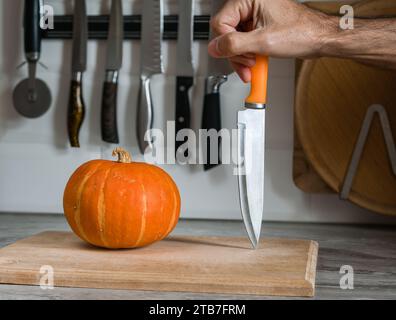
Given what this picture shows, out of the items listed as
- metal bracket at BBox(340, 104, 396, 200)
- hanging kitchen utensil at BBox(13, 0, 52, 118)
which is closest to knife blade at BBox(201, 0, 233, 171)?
metal bracket at BBox(340, 104, 396, 200)

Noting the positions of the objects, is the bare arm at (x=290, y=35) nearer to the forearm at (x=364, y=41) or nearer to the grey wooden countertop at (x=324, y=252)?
the forearm at (x=364, y=41)

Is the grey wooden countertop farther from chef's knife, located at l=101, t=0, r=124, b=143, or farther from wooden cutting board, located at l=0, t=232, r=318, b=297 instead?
chef's knife, located at l=101, t=0, r=124, b=143

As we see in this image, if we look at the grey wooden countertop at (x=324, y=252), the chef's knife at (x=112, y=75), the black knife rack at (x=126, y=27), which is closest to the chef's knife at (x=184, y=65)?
the black knife rack at (x=126, y=27)

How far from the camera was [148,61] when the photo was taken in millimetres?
1731

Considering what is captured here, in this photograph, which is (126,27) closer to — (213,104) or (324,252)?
(213,104)

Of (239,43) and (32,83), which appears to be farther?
(32,83)

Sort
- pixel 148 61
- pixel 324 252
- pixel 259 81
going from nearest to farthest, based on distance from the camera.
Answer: pixel 259 81
pixel 324 252
pixel 148 61

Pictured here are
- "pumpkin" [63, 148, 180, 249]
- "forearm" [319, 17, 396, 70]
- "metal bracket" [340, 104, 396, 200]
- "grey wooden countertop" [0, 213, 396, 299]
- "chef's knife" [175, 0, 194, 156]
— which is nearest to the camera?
"grey wooden countertop" [0, 213, 396, 299]

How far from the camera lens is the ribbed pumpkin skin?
112 cm

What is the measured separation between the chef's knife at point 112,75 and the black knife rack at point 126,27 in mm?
21

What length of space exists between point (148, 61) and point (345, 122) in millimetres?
502

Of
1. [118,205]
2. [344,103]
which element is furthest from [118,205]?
[344,103]

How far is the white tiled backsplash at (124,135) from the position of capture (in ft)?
5.69

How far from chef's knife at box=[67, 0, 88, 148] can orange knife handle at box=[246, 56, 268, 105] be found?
2.28ft
